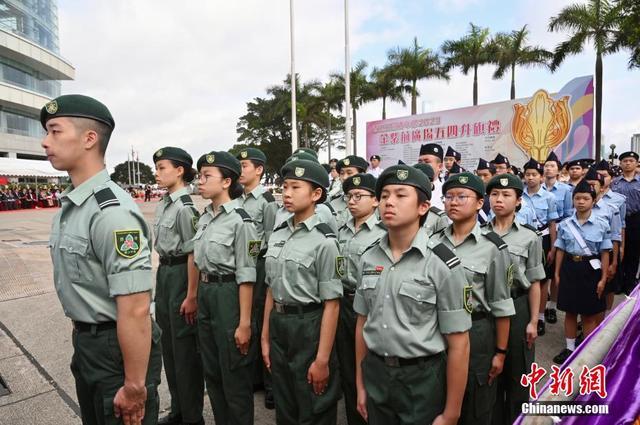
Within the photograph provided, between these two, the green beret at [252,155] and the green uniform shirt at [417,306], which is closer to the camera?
the green uniform shirt at [417,306]

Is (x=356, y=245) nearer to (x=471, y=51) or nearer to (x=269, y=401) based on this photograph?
(x=269, y=401)

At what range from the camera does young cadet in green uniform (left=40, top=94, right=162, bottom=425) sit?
1786 mm

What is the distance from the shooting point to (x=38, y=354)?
4.45 m

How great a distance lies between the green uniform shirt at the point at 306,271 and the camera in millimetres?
2527

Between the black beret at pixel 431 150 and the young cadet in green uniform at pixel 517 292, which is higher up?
the black beret at pixel 431 150

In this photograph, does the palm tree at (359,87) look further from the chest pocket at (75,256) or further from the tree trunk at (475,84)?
the chest pocket at (75,256)

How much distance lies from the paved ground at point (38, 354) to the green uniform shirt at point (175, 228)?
4.29 feet

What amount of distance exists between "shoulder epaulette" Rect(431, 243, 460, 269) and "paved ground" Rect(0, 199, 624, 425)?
1938mm

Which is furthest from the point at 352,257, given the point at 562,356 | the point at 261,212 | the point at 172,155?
the point at 562,356

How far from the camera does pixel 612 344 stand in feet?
6.02

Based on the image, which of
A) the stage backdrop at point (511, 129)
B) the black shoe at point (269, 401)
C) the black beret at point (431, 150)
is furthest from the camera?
the stage backdrop at point (511, 129)

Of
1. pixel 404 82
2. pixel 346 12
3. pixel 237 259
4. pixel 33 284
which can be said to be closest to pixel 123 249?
pixel 237 259

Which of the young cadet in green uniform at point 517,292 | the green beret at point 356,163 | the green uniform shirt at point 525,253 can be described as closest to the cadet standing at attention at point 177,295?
the green beret at point 356,163

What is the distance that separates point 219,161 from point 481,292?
6.62 feet
